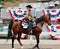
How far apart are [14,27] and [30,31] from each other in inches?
→ 31.3

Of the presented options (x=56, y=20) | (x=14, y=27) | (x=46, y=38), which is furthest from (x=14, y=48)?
(x=56, y=20)

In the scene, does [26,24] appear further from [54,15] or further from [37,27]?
[54,15]

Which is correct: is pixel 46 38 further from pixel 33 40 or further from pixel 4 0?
pixel 4 0

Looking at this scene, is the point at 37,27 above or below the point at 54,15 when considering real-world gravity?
above

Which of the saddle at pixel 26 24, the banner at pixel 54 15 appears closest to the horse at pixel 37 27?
the saddle at pixel 26 24

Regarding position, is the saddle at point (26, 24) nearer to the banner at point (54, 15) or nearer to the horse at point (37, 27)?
the horse at point (37, 27)

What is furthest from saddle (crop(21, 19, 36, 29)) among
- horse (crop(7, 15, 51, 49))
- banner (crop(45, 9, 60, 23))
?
banner (crop(45, 9, 60, 23))

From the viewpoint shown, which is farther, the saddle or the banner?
the banner

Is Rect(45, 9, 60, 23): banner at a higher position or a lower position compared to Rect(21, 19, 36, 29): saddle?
lower

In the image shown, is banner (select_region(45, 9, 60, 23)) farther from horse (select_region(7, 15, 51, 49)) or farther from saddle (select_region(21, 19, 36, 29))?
saddle (select_region(21, 19, 36, 29))

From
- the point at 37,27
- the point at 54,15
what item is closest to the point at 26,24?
the point at 37,27

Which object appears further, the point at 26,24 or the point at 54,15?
the point at 54,15

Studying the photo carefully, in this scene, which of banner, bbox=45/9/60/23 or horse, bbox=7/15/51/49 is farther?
banner, bbox=45/9/60/23

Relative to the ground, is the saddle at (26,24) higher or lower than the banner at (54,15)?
higher
